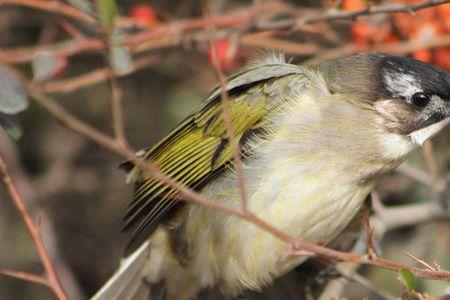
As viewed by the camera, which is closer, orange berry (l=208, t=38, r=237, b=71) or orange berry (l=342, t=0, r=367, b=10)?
orange berry (l=342, t=0, r=367, b=10)

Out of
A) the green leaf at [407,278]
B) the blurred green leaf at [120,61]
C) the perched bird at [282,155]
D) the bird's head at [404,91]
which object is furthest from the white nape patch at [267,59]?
the green leaf at [407,278]

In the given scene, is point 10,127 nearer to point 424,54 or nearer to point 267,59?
point 267,59

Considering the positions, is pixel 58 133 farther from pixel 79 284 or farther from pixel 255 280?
pixel 255 280

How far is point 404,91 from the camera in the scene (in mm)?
3920

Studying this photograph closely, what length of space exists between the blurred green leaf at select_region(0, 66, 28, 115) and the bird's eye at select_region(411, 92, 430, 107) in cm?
162

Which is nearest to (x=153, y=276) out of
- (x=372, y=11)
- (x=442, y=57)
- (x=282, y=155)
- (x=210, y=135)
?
(x=210, y=135)

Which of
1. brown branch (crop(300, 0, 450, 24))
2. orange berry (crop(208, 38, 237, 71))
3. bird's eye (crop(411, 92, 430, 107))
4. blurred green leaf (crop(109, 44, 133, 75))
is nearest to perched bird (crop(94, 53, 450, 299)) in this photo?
bird's eye (crop(411, 92, 430, 107))

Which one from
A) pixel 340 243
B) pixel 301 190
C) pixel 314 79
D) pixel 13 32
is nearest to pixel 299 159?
pixel 301 190

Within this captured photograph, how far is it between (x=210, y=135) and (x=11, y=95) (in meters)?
1.00

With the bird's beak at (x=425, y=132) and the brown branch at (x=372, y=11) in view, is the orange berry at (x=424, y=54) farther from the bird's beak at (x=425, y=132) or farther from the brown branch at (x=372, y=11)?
the bird's beak at (x=425, y=132)

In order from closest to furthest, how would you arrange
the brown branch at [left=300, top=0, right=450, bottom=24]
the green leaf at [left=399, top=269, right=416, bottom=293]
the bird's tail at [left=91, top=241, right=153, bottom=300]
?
the green leaf at [left=399, top=269, right=416, bottom=293], the brown branch at [left=300, top=0, right=450, bottom=24], the bird's tail at [left=91, top=241, right=153, bottom=300]

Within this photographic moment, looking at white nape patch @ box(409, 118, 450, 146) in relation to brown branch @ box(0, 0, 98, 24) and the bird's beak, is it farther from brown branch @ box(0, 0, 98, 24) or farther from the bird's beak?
brown branch @ box(0, 0, 98, 24)

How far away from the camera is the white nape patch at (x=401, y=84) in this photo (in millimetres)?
3879

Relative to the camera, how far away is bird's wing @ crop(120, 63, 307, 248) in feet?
13.4
